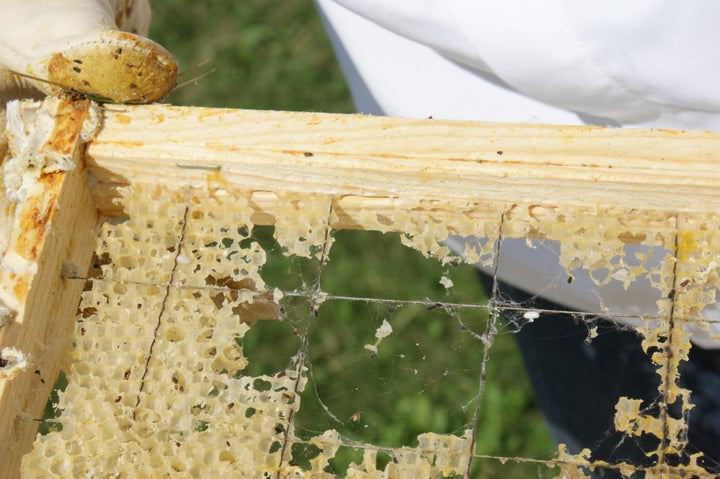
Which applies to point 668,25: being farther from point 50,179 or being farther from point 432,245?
point 50,179

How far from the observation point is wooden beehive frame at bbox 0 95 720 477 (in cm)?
79

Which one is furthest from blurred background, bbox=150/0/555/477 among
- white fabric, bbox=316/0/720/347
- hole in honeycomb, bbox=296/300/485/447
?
white fabric, bbox=316/0/720/347

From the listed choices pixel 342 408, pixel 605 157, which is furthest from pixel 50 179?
pixel 342 408

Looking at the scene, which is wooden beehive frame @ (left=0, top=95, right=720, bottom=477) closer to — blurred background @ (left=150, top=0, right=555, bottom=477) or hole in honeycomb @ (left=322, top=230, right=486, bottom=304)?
blurred background @ (left=150, top=0, right=555, bottom=477)

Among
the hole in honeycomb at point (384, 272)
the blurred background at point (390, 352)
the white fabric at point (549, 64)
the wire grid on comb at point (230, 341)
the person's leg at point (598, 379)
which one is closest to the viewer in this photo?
the wire grid on comb at point (230, 341)

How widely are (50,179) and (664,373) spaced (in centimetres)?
67

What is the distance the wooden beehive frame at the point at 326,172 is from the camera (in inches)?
31.1

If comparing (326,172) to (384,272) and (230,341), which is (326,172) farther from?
(384,272)

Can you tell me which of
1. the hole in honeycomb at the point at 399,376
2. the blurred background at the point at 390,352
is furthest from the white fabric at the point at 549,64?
the hole in honeycomb at the point at 399,376

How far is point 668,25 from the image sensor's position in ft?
2.94

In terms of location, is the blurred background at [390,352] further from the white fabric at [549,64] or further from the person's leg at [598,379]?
the white fabric at [549,64]

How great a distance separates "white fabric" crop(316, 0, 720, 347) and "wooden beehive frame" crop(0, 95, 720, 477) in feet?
0.45

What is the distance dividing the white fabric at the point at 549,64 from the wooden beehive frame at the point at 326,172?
0.45 feet

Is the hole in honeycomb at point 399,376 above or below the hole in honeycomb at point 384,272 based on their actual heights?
below
